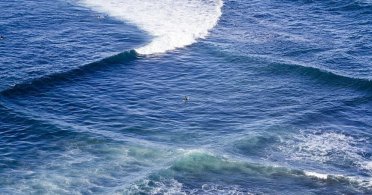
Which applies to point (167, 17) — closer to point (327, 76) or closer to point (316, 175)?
point (327, 76)

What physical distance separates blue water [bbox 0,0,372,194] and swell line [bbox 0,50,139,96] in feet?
0.72

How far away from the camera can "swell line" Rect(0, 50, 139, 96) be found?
268 ft

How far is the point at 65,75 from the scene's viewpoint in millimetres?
86750

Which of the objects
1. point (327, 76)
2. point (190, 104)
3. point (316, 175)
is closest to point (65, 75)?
point (190, 104)

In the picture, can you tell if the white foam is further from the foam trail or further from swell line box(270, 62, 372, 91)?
the foam trail

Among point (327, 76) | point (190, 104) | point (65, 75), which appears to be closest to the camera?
point (190, 104)

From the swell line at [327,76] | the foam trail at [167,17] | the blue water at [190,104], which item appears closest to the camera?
the blue water at [190,104]

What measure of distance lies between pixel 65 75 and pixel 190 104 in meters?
20.7

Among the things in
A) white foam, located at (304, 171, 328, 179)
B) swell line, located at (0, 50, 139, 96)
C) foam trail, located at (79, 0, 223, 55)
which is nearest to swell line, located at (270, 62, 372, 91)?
foam trail, located at (79, 0, 223, 55)

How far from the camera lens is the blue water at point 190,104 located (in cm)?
6291

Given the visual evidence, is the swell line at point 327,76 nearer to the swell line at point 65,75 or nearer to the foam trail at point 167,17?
the foam trail at point 167,17

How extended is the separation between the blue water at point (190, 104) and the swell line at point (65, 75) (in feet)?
0.72

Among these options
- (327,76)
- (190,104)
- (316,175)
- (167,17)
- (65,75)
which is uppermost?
(167,17)

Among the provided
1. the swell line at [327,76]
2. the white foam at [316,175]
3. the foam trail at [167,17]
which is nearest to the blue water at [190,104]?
the swell line at [327,76]
